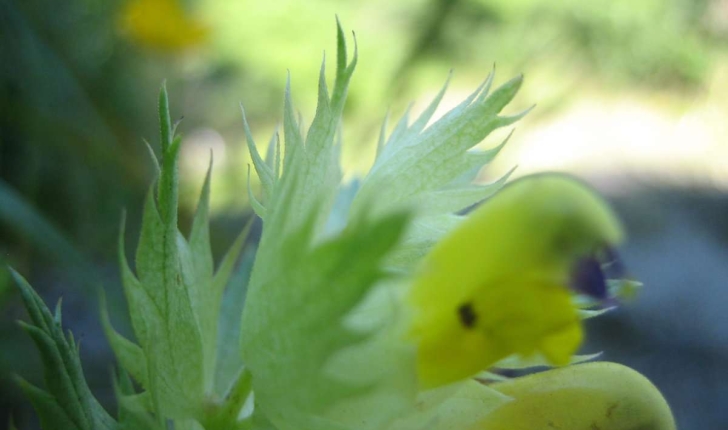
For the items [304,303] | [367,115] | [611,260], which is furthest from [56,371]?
[367,115]

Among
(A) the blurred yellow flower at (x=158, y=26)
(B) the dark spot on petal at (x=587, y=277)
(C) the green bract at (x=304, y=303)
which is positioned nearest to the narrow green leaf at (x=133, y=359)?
(C) the green bract at (x=304, y=303)

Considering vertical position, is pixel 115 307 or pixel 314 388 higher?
pixel 314 388

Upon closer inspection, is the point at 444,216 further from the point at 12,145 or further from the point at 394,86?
the point at 394,86

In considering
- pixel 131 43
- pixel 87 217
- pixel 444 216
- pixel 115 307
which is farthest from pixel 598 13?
pixel 444 216

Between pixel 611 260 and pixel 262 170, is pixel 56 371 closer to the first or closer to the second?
pixel 262 170

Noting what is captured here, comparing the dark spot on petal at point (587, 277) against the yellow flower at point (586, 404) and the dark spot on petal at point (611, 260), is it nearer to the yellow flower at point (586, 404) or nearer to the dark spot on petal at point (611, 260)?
the dark spot on petal at point (611, 260)

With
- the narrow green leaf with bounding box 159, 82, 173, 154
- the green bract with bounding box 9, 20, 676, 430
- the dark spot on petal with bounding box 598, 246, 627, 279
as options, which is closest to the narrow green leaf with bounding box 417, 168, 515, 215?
the green bract with bounding box 9, 20, 676, 430
